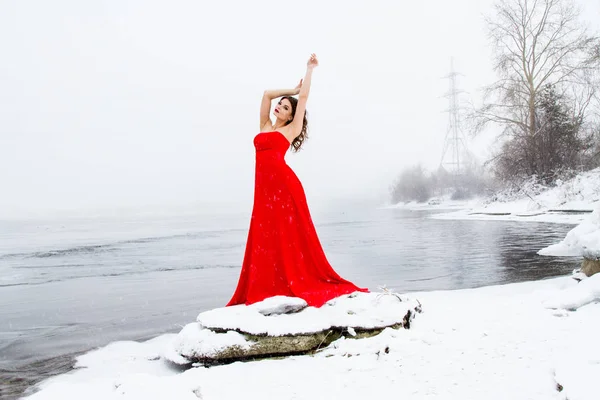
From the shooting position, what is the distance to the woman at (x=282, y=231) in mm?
4160

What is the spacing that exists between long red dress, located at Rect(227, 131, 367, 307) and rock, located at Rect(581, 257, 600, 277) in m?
2.83

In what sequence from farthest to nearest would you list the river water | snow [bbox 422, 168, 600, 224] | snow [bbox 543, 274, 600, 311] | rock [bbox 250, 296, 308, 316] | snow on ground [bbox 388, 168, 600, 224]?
snow on ground [bbox 388, 168, 600, 224], snow [bbox 422, 168, 600, 224], the river water, snow [bbox 543, 274, 600, 311], rock [bbox 250, 296, 308, 316]

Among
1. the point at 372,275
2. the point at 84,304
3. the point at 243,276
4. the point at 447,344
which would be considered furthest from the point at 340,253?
the point at 447,344

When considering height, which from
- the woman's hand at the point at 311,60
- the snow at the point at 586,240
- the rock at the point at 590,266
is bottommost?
the rock at the point at 590,266

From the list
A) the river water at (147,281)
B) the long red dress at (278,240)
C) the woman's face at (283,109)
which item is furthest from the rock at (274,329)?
the woman's face at (283,109)

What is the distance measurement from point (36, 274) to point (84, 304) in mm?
4703

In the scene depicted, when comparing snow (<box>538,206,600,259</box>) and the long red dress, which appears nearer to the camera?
the long red dress

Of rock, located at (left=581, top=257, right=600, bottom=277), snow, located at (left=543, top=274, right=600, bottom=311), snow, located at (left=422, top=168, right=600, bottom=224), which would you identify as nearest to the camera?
snow, located at (left=543, top=274, right=600, bottom=311)

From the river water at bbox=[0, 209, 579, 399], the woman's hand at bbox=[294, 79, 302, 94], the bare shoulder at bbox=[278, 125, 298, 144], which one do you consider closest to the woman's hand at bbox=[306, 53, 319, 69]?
the woman's hand at bbox=[294, 79, 302, 94]

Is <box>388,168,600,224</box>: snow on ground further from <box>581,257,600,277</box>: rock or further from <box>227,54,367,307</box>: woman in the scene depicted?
<box>227,54,367,307</box>: woman

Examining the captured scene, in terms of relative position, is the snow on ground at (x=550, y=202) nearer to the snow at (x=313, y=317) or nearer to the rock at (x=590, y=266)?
the rock at (x=590, y=266)

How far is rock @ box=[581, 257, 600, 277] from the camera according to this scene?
509cm

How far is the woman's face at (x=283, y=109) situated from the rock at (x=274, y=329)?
1607 mm

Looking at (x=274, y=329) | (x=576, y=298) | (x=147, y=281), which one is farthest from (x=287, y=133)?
(x=147, y=281)
